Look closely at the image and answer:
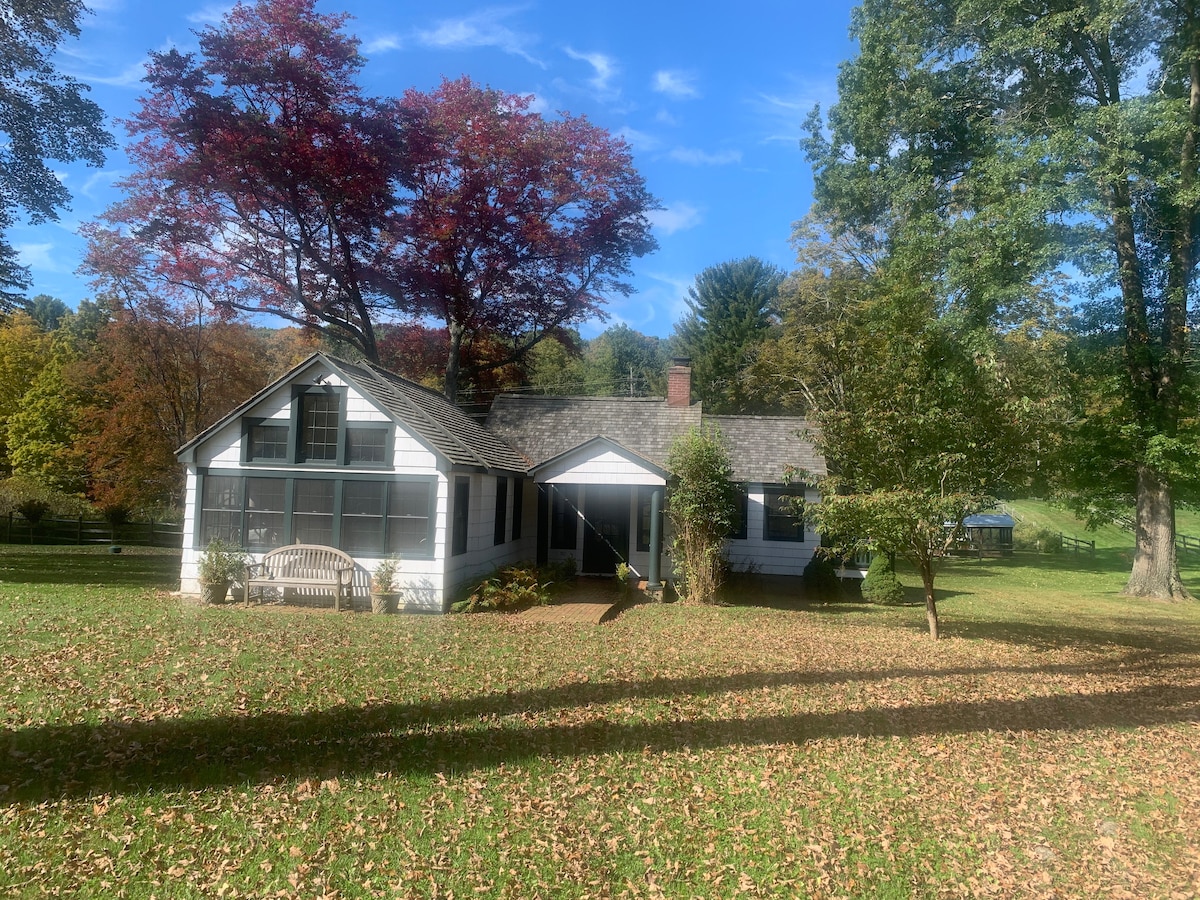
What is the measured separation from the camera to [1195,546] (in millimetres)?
36469

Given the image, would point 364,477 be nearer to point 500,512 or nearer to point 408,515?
point 408,515

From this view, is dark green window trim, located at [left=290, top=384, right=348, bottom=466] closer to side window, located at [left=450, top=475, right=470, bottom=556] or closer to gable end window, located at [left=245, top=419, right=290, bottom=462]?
gable end window, located at [left=245, top=419, right=290, bottom=462]

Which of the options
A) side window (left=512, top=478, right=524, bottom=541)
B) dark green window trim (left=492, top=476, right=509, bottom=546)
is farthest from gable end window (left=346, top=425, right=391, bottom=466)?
side window (left=512, top=478, right=524, bottom=541)

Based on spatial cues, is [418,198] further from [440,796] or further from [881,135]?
[440,796]

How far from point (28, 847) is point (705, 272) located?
42.4 m

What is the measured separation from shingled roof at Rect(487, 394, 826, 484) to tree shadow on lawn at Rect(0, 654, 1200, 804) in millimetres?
10785

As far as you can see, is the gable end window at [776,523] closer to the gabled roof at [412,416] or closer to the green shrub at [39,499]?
the gabled roof at [412,416]

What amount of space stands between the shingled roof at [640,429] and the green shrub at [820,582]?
2511mm

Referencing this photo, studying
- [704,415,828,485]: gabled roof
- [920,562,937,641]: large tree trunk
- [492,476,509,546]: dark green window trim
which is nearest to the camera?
[920,562,937,641]: large tree trunk

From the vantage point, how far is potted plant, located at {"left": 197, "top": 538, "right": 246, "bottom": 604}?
1390cm

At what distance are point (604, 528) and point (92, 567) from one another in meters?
14.1

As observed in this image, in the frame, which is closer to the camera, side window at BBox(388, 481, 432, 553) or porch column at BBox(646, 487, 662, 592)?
side window at BBox(388, 481, 432, 553)

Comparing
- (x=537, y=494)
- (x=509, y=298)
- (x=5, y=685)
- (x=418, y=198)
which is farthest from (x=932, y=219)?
(x=5, y=685)

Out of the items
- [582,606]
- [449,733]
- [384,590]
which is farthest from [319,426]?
[449,733]
